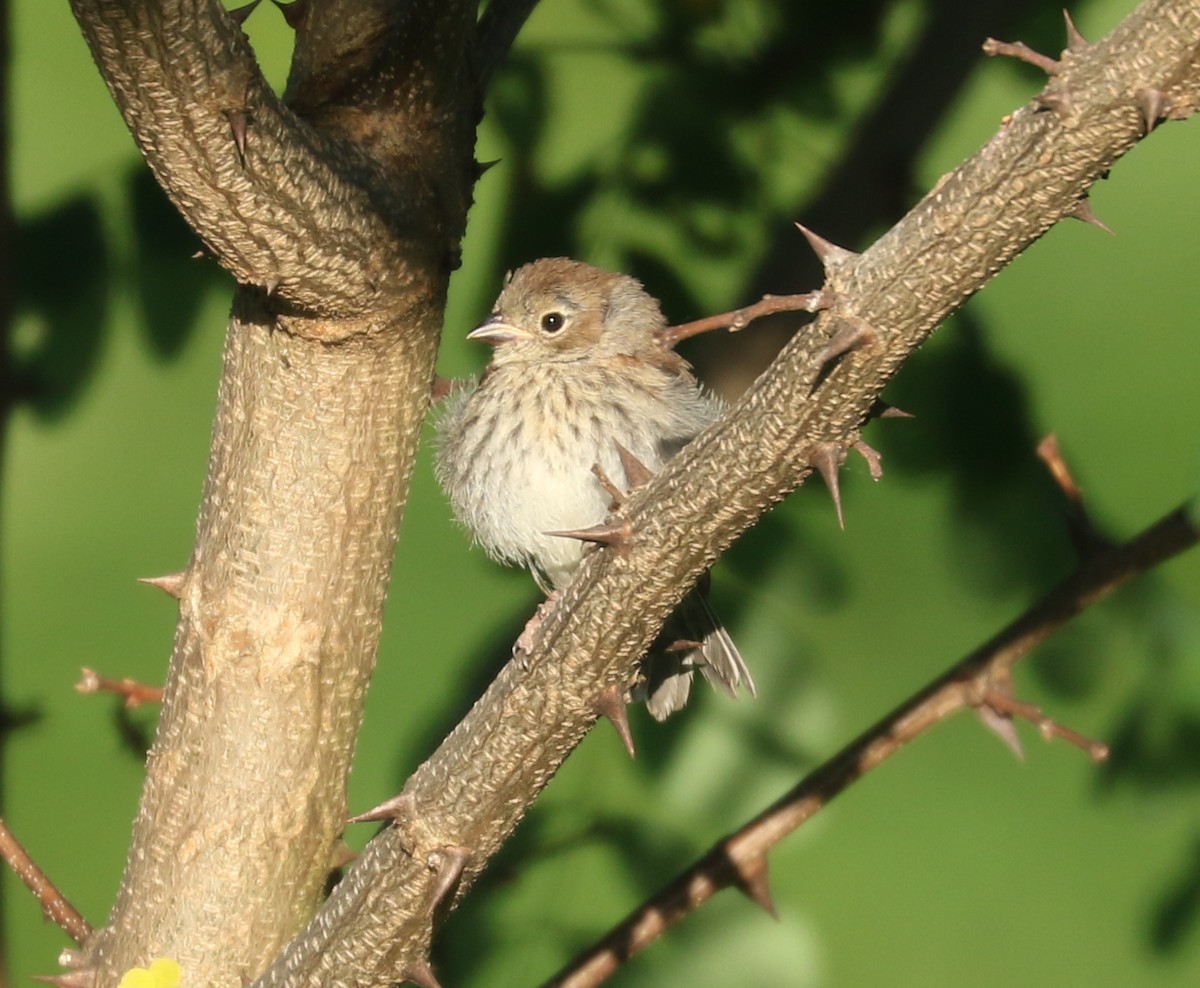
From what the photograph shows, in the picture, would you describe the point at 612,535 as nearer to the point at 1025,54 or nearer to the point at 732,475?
the point at 732,475

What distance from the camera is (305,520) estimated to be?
7.80 ft

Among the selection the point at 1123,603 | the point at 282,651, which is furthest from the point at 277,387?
the point at 1123,603

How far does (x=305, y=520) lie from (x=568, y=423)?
91 cm

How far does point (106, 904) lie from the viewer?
385 centimetres

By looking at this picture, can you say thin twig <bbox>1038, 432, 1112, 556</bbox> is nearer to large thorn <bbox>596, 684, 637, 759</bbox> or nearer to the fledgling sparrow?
the fledgling sparrow

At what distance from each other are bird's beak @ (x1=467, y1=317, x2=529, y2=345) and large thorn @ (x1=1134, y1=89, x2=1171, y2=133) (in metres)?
2.08

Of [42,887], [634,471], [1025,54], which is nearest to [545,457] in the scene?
[634,471]

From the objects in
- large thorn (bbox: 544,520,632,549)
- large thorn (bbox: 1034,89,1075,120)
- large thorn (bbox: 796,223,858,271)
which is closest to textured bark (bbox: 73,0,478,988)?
large thorn (bbox: 544,520,632,549)

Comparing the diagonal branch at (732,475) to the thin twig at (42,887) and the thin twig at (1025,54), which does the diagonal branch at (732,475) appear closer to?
the thin twig at (1025,54)

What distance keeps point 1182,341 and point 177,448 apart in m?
2.64

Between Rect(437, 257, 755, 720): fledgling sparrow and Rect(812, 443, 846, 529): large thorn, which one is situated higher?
Rect(812, 443, 846, 529): large thorn

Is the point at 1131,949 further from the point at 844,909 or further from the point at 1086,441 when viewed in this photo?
the point at 1086,441

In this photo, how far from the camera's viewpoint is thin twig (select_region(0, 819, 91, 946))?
2467 millimetres

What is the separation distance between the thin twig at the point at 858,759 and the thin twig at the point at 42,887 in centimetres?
94
